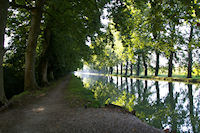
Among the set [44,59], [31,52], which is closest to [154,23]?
[31,52]

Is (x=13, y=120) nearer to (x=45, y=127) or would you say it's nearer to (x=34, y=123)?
(x=34, y=123)

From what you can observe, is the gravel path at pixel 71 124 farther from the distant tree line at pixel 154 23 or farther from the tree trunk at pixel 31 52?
the tree trunk at pixel 31 52

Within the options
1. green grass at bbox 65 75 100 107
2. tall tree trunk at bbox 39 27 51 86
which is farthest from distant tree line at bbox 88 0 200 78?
tall tree trunk at bbox 39 27 51 86

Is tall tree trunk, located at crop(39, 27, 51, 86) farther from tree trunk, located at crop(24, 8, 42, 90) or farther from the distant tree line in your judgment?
the distant tree line

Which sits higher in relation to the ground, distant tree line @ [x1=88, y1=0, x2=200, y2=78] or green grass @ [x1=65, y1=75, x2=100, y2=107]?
distant tree line @ [x1=88, y1=0, x2=200, y2=78]

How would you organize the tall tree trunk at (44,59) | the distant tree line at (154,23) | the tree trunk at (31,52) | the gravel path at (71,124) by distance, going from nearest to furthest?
the gravel path at (71,124) < the distant tree line at (154,23) < the tree trunk at (31,52) < the tall tree trunk at (44,59)

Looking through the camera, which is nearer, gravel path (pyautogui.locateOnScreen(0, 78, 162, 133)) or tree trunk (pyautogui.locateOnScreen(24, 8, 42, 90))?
gravel path (pyautogui.locateOnScreen(0, 78, 162, 133))

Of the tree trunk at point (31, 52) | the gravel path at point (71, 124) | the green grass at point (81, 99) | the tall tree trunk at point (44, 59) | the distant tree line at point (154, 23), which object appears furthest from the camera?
the tall tree trunk at point (44, 59)

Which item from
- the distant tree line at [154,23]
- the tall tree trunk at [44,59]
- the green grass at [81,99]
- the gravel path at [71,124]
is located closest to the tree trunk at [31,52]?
the green grass at [81,99]

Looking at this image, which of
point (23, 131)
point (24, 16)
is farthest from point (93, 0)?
point (24, 16)

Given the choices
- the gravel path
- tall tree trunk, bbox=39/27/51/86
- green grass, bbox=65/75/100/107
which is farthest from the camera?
tall tree trunk, bbox=39/27/51/86

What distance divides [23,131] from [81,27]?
772cm

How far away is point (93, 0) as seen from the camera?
25.5ft

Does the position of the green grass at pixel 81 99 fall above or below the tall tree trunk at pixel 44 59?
below
